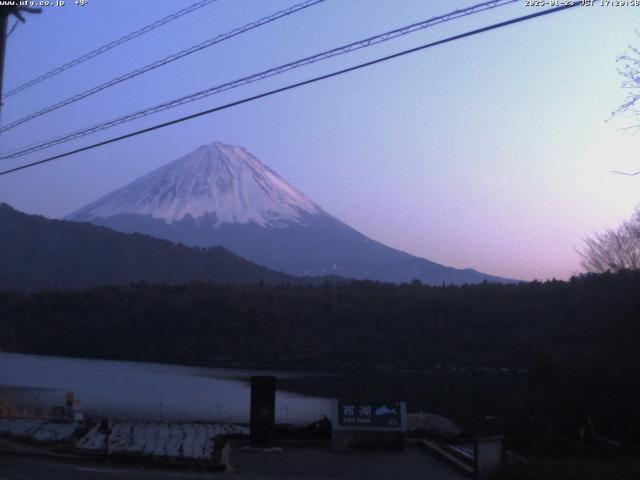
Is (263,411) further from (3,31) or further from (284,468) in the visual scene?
(3,31)

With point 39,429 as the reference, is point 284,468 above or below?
below

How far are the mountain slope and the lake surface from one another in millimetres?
51404

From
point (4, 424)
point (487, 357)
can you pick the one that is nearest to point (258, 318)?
point (487, 357)

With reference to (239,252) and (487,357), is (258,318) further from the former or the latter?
(239,252)

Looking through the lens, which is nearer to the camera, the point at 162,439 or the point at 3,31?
Answer: the point at 3,31

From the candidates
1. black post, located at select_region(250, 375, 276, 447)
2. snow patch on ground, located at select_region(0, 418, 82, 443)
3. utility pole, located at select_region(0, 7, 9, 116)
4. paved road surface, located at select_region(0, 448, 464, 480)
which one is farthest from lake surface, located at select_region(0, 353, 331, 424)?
utility pole, located at select_region(0, 7, 9, 116)

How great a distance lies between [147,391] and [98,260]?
79.6 m

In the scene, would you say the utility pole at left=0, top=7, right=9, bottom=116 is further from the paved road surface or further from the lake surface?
the lake surface

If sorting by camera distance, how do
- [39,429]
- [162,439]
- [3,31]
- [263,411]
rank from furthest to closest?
[39,429]
[162,439]
[263,411]
[3,31]

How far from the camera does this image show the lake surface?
33812 mm

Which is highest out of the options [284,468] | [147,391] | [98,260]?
[98,260]

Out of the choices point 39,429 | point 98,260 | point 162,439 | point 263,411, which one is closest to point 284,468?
point 263,411

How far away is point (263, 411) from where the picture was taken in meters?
19.5

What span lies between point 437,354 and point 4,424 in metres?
46.2
